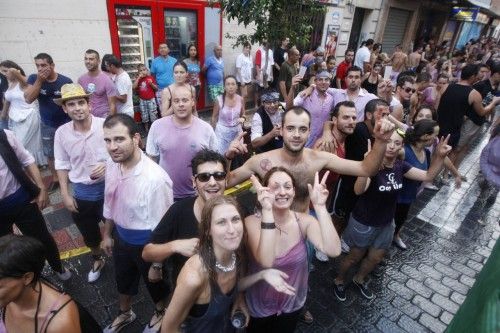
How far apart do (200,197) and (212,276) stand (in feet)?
2.28

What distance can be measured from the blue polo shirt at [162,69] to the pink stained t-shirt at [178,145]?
4.66 meters

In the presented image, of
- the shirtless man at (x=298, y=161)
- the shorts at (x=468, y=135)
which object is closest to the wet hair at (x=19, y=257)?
the shirtless man at (x=298, y=161)

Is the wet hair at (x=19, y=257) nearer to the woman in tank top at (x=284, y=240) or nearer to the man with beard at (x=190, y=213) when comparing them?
the man with beard at (x=190, y=213)

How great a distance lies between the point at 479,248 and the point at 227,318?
446cm

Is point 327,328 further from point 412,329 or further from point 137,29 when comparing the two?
point 137,29

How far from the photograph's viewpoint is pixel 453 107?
5723 millimetres

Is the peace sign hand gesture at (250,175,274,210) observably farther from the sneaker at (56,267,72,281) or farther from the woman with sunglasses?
the sneaker at (56,267,72,281)

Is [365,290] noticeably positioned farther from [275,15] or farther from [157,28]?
[157,28]

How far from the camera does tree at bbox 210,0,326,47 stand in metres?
5.25

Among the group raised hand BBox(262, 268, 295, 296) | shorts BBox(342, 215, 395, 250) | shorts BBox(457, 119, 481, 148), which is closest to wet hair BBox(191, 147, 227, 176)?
raised hand BBox(262, 268, 295, 296)

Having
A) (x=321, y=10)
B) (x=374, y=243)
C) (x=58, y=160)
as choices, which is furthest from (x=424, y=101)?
(x=58, y=160)

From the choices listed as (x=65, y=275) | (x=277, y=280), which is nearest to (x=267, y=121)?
(x=277, y=280)

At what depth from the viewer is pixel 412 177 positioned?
3344 millimetres

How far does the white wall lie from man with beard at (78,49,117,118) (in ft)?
6.22
